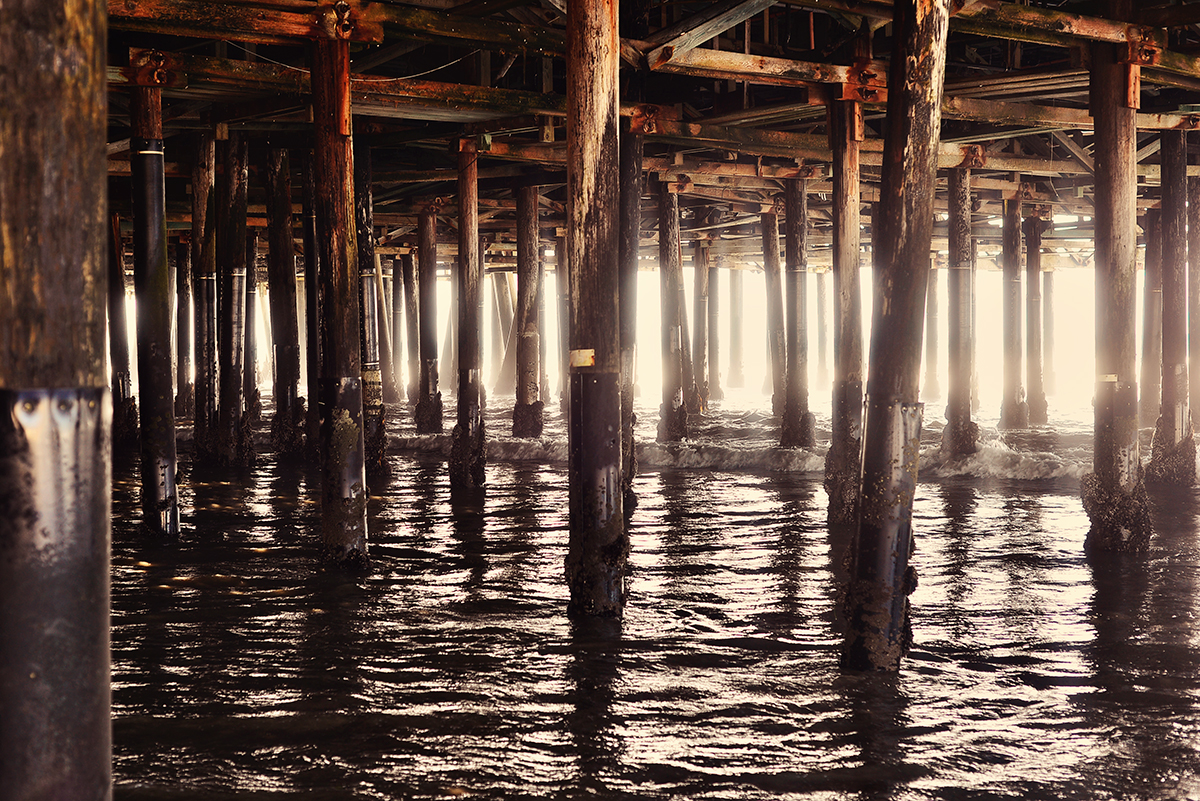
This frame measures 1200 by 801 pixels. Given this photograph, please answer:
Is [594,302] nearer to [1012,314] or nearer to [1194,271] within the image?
[1194,271]

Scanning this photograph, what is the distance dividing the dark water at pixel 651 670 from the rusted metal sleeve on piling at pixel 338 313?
1.19 feet

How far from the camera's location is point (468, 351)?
35.8ft

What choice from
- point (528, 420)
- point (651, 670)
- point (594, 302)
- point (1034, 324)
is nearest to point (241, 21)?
point (594, 302)

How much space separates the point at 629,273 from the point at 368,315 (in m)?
3.85

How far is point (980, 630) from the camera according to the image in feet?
17.8

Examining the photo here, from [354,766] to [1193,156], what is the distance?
1247 centimetres

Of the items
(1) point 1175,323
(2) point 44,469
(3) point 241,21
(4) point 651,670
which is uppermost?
(3) point 241,21

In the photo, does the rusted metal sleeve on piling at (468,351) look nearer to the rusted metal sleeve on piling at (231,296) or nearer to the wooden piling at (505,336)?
the rusted metal sleeve on piling at (231,296)

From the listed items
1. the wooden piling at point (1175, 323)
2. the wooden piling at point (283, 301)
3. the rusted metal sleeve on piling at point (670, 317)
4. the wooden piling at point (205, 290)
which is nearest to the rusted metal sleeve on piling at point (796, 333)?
the rusted metal sleeve on piling at point (670, 317)

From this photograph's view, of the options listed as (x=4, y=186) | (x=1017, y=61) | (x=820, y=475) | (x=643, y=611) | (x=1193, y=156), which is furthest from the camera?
(x=1193, y=156)

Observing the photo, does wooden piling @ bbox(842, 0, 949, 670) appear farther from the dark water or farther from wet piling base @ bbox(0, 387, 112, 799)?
wet piling base @ bbox(0, 387, 112, 799)

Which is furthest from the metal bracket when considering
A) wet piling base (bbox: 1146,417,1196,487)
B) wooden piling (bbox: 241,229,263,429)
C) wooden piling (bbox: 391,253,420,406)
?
wooden piling (bbox: 391,253,420,406)

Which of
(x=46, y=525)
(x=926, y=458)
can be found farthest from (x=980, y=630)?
(x=926, y=458)

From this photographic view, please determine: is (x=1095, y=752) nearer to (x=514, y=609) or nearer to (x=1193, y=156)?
(x=514, y=609)
